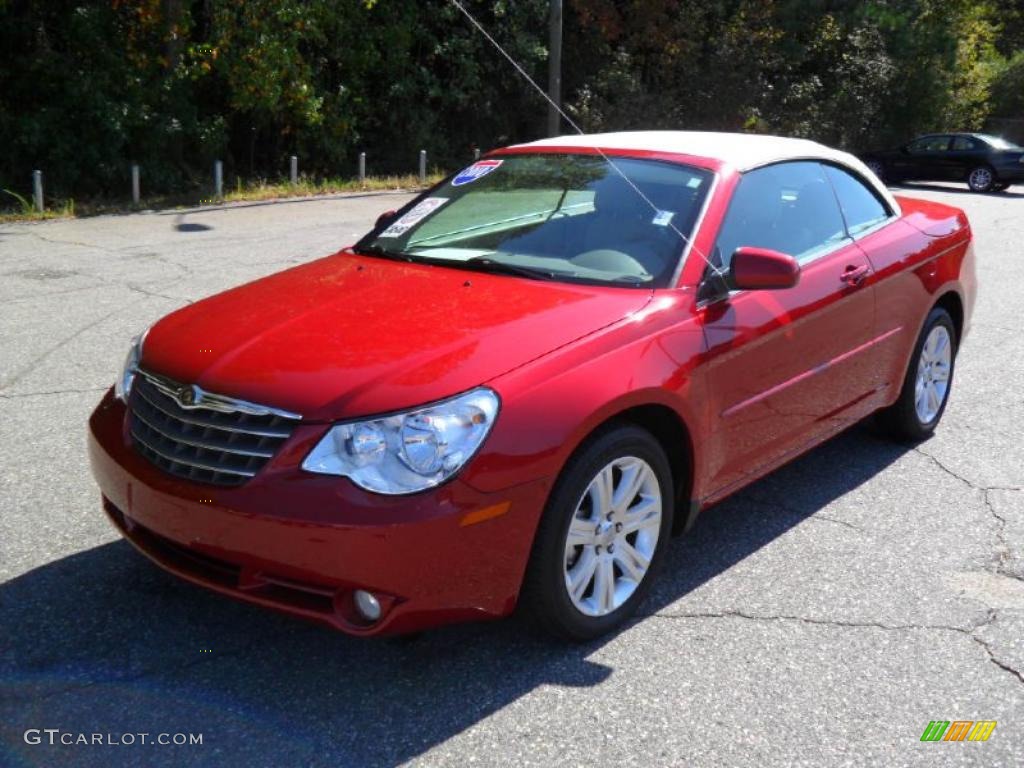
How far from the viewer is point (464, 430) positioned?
3133 millimetres

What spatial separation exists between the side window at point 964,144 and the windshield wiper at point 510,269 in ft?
78.8

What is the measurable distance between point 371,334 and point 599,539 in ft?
3.26

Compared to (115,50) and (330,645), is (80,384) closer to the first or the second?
(330,645)

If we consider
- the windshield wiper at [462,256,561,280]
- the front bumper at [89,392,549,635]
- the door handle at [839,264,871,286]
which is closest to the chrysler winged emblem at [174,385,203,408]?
the front bumper at [89,392,549,635]

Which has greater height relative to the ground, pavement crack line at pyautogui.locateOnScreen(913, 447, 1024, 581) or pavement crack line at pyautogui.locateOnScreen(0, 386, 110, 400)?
pavement crack line at pyautogui.locateOnScreen(913, 447, 1024, 581)

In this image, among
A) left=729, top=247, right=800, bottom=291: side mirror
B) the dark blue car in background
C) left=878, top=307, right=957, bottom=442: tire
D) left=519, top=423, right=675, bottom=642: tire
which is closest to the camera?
left=519, top=423, right=675, bottom=642: tire

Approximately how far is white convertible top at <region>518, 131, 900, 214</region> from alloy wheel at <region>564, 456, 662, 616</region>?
1.51 meters

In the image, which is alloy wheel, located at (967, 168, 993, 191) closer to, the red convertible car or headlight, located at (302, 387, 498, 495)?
the red convertible car

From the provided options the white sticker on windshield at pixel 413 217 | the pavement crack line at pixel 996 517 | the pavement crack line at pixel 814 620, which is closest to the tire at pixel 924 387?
the pavement crack line at pixel 996 517

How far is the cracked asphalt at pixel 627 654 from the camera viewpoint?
3049 mm

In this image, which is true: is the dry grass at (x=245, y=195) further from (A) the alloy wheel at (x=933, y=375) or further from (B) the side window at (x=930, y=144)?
(A) the alloy wheel at (x=933, y=375)

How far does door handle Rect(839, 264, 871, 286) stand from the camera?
4742 millimetres

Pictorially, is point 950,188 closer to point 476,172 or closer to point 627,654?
point 476,172

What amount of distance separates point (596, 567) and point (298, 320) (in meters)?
1.31
